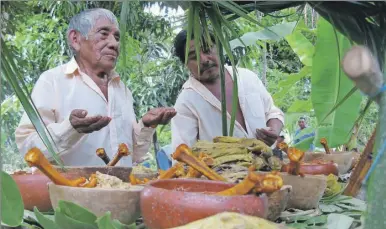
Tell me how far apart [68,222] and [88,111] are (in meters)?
1.20

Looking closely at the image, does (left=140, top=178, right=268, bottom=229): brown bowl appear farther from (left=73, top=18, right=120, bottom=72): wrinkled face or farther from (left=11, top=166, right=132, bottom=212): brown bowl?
(left=73, top=18, right=120, bottom=72): wrinkled face

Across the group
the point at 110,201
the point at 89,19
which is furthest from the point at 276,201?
the point at 89,19

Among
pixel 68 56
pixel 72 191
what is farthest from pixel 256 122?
pixel 68 56

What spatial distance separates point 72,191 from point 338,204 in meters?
0.60

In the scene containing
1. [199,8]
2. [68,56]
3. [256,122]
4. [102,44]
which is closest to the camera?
[199,8]

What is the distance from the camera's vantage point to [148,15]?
15.0 feet

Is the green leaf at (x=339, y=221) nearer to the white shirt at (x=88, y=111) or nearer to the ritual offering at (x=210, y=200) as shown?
the ritual offering at (x=210, y=200)

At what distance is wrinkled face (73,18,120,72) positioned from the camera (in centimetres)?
204

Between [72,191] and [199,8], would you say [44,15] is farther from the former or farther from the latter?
[72,191]

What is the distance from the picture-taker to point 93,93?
2068 millimetres

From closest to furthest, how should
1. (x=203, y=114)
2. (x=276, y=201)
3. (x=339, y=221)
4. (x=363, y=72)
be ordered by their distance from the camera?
1. (x=363, y=72)
2. (x=276, y=201)
3. (x=339, y=221)
4. (x=203, y=114)

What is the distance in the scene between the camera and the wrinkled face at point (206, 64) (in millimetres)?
2104

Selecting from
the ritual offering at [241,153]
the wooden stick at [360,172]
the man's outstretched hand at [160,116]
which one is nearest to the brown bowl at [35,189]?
the ritual offering at [241,153]

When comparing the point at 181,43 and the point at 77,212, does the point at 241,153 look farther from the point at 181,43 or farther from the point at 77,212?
the point at 181,43
